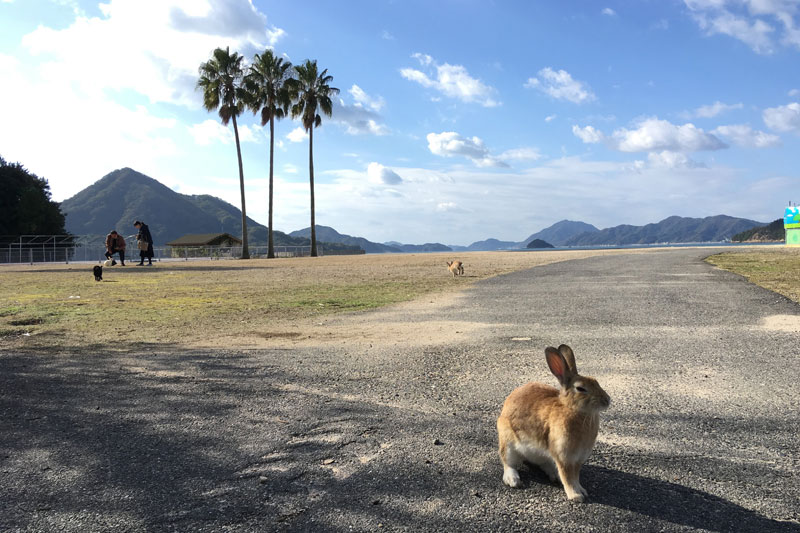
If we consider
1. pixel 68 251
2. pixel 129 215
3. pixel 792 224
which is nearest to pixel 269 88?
pixel 68 251

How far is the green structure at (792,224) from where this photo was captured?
6362 cm

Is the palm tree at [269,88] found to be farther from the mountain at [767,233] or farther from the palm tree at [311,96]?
the mountain at [767,233]

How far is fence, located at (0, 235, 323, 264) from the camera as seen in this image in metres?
43.8

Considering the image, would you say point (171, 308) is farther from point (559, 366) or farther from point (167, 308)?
point (559, 366)

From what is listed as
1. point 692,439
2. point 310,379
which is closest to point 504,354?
point 310,379

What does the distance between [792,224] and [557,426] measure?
256 ft

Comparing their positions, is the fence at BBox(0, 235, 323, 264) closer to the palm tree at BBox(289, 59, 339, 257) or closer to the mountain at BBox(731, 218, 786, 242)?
the palm tree at BBox(289, 59, 339, 257)

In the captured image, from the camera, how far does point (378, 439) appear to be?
336 centimetres

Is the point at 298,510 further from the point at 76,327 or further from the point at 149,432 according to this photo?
the point at 76,327

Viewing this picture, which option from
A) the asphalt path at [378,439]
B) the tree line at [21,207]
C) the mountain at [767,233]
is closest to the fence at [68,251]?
the tree line at [21,207]

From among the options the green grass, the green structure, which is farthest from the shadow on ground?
the green structure

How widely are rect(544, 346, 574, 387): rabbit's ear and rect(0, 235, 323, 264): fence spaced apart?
43711 millimetres

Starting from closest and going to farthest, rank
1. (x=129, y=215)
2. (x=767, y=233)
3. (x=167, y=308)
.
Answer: (x=167, y=308)
(x=767, y=233)
(x=129, y=215)

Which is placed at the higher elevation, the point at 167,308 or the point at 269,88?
the point at 269,88
